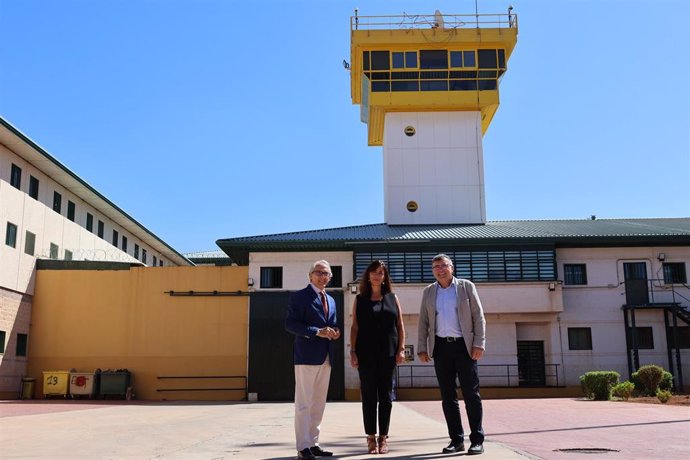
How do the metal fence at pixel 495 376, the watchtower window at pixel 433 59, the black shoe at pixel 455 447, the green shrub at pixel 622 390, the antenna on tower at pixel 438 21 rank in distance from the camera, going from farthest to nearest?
1. the antenna on tower at pixel 438 21
2. the watchtower window at pixel 433 59
3. the metal fence at pixel 495 376
4. the green shrub at pixel 622 390
5. the black shoe at pixel 455 447

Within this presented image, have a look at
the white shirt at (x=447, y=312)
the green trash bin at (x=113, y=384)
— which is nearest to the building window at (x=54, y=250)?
the green trash bin at (x=113, y=384)

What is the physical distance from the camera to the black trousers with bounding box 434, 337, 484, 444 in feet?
22.5

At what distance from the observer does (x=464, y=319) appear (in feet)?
23.2

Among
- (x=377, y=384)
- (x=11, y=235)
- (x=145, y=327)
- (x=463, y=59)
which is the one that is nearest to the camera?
(x=377, y=384)

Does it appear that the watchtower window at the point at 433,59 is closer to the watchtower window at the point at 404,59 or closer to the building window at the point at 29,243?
the watchtower window at the point at 404,59

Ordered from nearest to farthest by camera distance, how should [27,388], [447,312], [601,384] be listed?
[447,312] < [601,384] < [27,388]

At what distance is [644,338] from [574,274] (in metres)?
3.59

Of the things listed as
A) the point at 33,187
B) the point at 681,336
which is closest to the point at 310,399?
the point at 33,187

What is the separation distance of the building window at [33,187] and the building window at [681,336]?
25.1 metres

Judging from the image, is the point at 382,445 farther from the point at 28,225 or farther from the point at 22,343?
the point at 22,343

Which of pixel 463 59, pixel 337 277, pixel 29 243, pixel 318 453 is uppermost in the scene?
pixel 463 59

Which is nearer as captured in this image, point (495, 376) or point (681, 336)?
point (495, 376)

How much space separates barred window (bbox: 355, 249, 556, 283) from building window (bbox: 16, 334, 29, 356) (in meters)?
12.7

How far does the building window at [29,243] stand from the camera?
2577 centimetres
